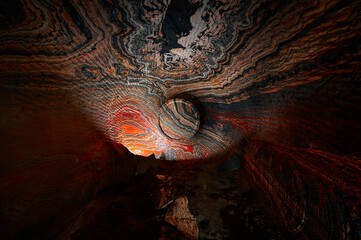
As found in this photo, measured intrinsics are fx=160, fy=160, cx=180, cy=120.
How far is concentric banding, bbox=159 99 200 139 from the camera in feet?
7.23

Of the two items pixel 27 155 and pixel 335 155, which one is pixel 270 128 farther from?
pixel 27 155

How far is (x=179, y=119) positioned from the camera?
2.31 meters

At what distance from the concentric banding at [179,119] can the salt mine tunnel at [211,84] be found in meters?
0.49

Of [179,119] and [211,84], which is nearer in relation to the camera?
[211,84]

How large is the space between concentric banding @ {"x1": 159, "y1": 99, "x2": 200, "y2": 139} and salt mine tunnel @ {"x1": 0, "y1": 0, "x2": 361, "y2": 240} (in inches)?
19.4

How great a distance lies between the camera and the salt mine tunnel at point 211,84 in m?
0.92

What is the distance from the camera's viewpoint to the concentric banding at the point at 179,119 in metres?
2.21

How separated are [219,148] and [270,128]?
842 millimetres

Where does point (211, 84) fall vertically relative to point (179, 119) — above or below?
above

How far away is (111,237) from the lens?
3.37 ft

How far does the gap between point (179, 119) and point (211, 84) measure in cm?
71

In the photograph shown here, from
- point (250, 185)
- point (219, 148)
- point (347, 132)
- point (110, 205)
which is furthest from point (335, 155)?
point (110, 205)

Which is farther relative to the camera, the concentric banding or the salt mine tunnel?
the concentric banding

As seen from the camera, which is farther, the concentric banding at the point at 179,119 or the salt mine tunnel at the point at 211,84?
the concentric banding at the point at 179,119
